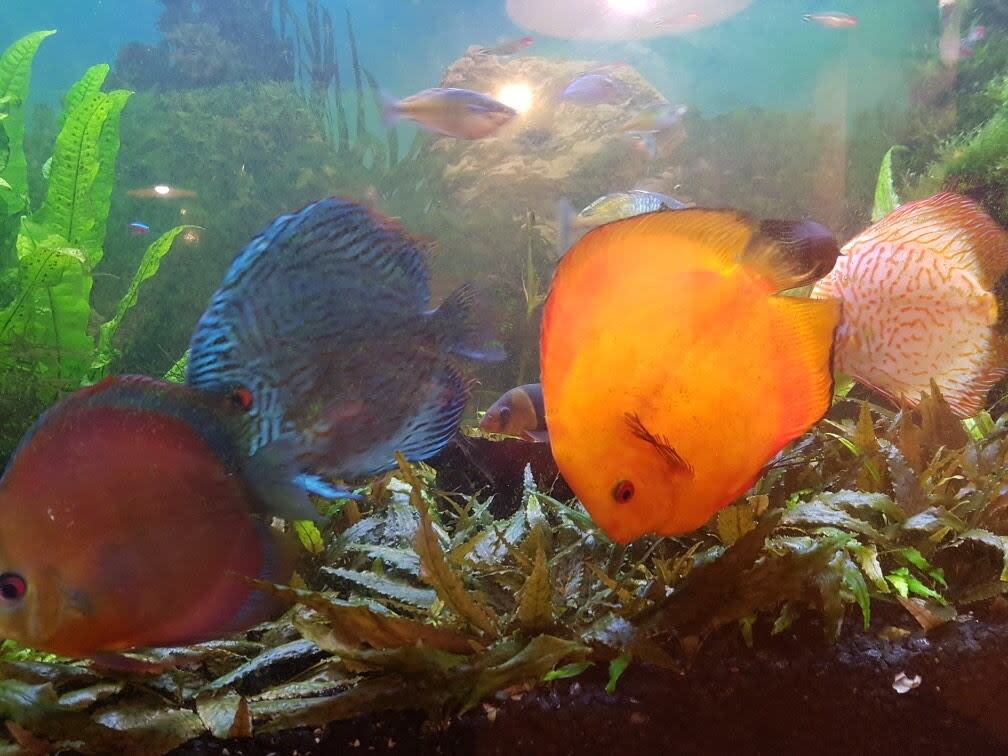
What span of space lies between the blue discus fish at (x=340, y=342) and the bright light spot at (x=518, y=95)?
240 inches

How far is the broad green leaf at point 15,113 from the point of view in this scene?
11.9 ft

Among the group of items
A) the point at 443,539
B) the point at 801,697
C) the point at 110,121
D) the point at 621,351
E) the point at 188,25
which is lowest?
the point at 443,539

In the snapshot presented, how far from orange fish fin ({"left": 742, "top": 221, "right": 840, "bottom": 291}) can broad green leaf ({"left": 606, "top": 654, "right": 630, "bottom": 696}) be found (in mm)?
709

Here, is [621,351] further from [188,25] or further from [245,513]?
[188,25]

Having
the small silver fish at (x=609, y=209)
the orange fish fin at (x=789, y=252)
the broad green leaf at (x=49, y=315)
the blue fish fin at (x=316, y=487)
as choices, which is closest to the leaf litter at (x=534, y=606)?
the blue fish fin at (x=316, y=487)

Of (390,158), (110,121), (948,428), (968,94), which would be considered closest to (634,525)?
(948,428)

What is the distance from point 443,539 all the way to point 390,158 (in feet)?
18.9

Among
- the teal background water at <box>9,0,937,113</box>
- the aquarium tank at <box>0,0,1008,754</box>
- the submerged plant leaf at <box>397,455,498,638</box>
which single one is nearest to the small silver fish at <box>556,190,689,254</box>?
the aquarium tank at <box>0,0,1008,754</box>

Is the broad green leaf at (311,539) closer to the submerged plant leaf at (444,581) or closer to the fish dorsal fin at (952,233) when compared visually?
the submerged plant leaf at (444,581)

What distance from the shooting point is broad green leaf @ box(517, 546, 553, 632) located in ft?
4.18

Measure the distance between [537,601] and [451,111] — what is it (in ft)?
12.4

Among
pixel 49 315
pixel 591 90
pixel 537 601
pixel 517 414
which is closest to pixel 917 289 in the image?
pixel 537 601

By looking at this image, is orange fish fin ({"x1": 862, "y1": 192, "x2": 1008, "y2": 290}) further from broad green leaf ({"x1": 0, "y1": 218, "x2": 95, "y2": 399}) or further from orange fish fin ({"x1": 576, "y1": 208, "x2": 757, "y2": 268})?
broad green leaf ({"x1": 0, "y1": 218, "x2": 95, "y2": 399})

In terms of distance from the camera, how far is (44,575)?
87 cm
